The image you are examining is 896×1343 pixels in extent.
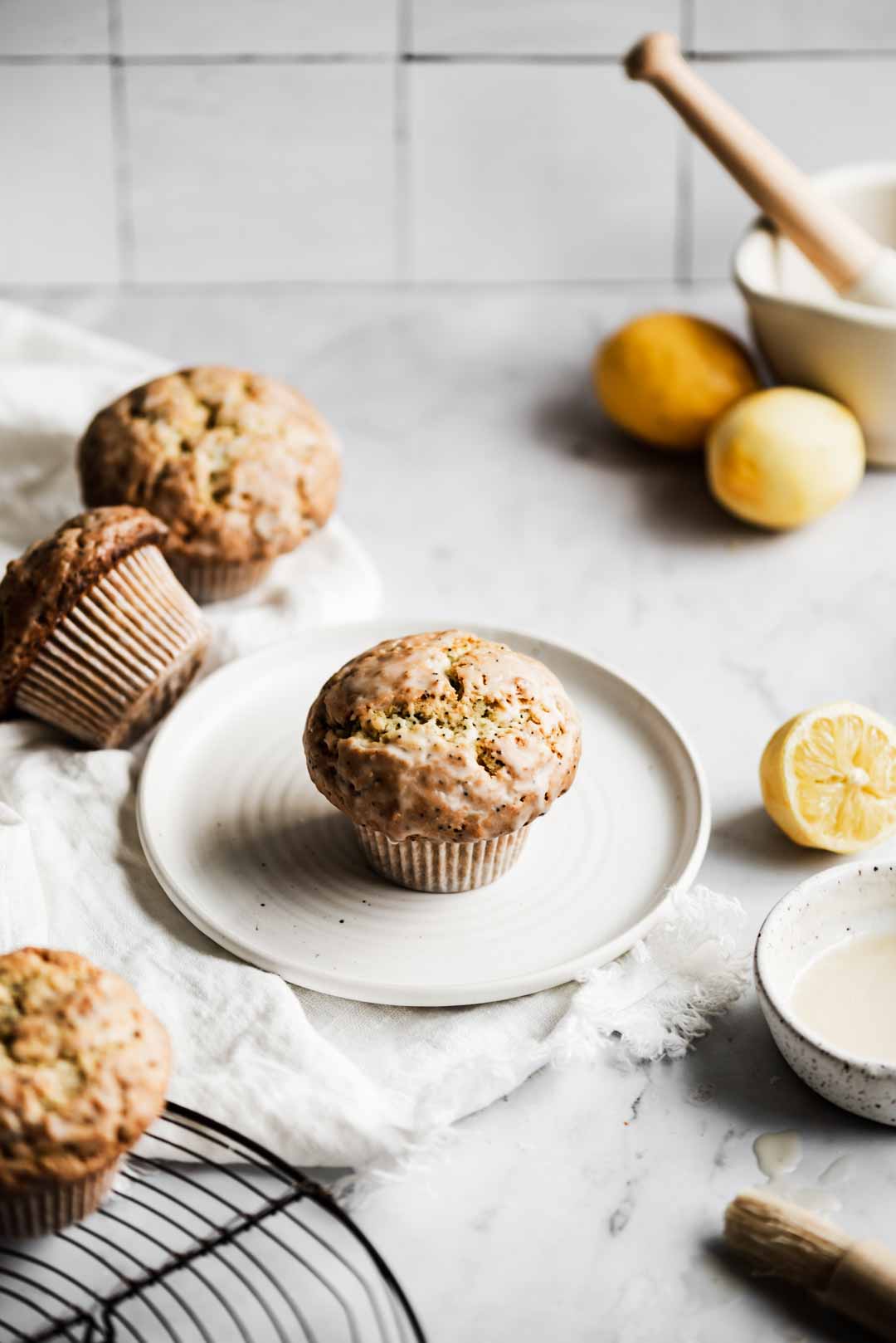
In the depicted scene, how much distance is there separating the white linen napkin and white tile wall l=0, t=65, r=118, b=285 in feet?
5.28

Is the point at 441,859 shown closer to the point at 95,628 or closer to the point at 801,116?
the point at 95,628

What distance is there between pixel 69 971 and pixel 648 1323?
27.3 inches

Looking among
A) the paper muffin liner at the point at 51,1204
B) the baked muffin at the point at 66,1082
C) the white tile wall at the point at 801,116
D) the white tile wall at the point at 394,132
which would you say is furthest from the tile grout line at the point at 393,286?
the paper muffin liner at the point at 51,1204

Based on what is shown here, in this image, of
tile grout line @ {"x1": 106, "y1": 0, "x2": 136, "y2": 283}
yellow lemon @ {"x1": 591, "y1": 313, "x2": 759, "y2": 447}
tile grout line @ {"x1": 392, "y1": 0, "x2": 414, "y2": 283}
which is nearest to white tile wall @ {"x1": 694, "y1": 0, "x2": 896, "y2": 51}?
tile grout line @ {"x1": 392, "y1": 0, "x2": 414, "y2": 283}

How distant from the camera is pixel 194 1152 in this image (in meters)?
1.59

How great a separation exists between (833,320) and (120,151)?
1.67 m

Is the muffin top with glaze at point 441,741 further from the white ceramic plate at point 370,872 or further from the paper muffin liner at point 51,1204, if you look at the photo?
the paper muffin liner at point 51,1204

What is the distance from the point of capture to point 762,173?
268 centimetres

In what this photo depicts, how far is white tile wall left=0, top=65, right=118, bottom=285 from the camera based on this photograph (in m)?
3.16

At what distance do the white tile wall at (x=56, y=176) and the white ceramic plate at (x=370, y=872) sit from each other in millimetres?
1536

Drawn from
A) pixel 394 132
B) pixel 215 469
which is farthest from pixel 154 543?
pixel 394 132

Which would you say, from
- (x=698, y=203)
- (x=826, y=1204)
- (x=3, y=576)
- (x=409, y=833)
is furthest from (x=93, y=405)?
(x=826, y=1204)

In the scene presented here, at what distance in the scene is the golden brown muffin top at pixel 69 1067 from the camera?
139cm

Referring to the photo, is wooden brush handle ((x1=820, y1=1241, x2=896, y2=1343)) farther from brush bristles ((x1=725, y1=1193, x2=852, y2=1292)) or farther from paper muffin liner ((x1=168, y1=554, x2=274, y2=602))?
paper muffin liner ((x1=168, y1=554, x2=274, y2=602))
